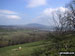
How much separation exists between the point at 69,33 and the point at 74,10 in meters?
4.31

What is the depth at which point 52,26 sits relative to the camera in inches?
683

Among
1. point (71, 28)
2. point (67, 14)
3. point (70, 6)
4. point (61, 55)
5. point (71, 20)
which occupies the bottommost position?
point (61, 55)

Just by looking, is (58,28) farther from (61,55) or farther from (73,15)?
(61,55)

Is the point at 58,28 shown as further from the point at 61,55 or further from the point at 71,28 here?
the point at 61,55

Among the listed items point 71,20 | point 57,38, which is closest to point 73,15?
point 71,20

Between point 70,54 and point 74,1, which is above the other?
point 74,1

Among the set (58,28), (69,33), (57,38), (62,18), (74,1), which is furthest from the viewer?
(62,18)

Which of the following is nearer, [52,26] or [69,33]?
[69,33]

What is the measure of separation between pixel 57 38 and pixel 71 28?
291cm

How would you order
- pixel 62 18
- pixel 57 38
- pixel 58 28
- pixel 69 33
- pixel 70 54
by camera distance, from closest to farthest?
pixel 70 54 → pixel 57 38 → pixel 69 33 → pixel 58 28 → pixel 62 18

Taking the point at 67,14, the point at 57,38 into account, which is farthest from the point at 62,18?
the point at 57,38

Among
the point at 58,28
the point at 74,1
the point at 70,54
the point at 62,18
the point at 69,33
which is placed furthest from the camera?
the point at 62,18

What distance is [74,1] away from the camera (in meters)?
15.7

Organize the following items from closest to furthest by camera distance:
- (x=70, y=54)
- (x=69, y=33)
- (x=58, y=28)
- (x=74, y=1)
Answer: (x=70, y=54)
(x=69, y=33)
(x=74, y=1)
(x=58, y=28)
